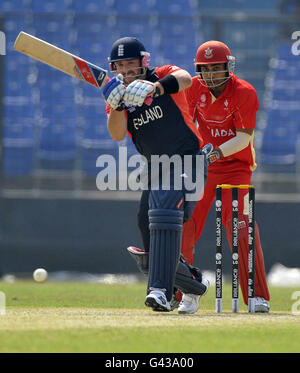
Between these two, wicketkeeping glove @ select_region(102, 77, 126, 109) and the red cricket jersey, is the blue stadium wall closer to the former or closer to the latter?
the red cricket jersey

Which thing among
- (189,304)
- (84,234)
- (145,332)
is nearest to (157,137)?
Result: (189,304)

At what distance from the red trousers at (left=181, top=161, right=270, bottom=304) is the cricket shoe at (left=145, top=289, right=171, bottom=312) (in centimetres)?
100

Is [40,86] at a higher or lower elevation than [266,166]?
higher

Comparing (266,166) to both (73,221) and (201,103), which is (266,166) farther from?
(201,103)

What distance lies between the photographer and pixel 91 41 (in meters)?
11.9

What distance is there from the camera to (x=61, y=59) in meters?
5.40

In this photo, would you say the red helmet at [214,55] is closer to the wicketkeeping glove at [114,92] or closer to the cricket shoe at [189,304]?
the wicketkeeping glove at [114,92]

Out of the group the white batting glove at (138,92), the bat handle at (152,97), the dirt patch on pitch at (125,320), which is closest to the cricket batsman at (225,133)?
the dirt patch on pitch at (125,320)

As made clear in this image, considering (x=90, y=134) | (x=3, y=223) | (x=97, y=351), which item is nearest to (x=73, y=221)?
(x=3, y=223)

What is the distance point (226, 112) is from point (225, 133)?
0.51ft

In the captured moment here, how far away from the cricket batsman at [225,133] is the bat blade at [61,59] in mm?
798

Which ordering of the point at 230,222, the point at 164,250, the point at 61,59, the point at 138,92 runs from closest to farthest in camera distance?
the point at 138,92, the point at 164,250, the point at 61,59, the point at 230,222

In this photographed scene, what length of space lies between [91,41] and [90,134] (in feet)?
4.25

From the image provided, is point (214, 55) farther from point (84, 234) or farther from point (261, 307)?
point (84, 234)
